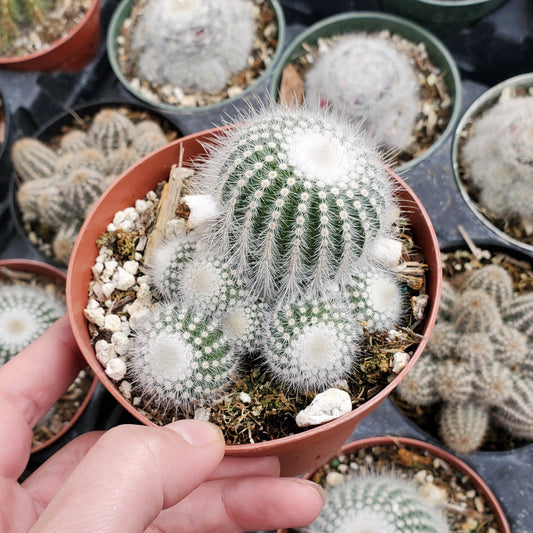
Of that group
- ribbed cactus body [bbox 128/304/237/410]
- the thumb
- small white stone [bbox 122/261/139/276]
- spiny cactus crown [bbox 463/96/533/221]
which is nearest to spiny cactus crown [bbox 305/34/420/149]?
spiny cactus crown [bbox 463/96/533/221]

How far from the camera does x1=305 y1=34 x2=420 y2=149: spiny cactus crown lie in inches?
71.1

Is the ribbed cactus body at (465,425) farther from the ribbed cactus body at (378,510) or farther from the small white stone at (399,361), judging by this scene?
the small white stone at (399,361)

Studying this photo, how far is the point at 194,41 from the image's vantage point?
6.31 feet

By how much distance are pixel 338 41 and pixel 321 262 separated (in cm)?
133

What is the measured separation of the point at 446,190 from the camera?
75.4 inches

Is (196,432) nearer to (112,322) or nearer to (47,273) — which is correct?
(112,322)

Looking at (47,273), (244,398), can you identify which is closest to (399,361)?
(244,398)

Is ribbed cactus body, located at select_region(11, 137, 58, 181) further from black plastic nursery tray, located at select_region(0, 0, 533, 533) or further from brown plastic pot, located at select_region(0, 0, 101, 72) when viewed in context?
brown plastic pot, located at select_region(0, 0, 101, 72)

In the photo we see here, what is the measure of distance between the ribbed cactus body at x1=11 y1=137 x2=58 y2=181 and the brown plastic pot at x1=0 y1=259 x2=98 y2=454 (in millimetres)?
315

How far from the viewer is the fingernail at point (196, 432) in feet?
3.37

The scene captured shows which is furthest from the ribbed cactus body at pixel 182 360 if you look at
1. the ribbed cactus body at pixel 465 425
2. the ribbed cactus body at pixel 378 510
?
the ribbed cactus body at pixel 465 425

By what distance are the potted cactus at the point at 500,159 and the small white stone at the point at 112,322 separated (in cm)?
122

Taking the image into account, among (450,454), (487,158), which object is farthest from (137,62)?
(450,454)

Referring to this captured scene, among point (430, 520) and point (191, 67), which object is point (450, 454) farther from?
point (191, 67)
